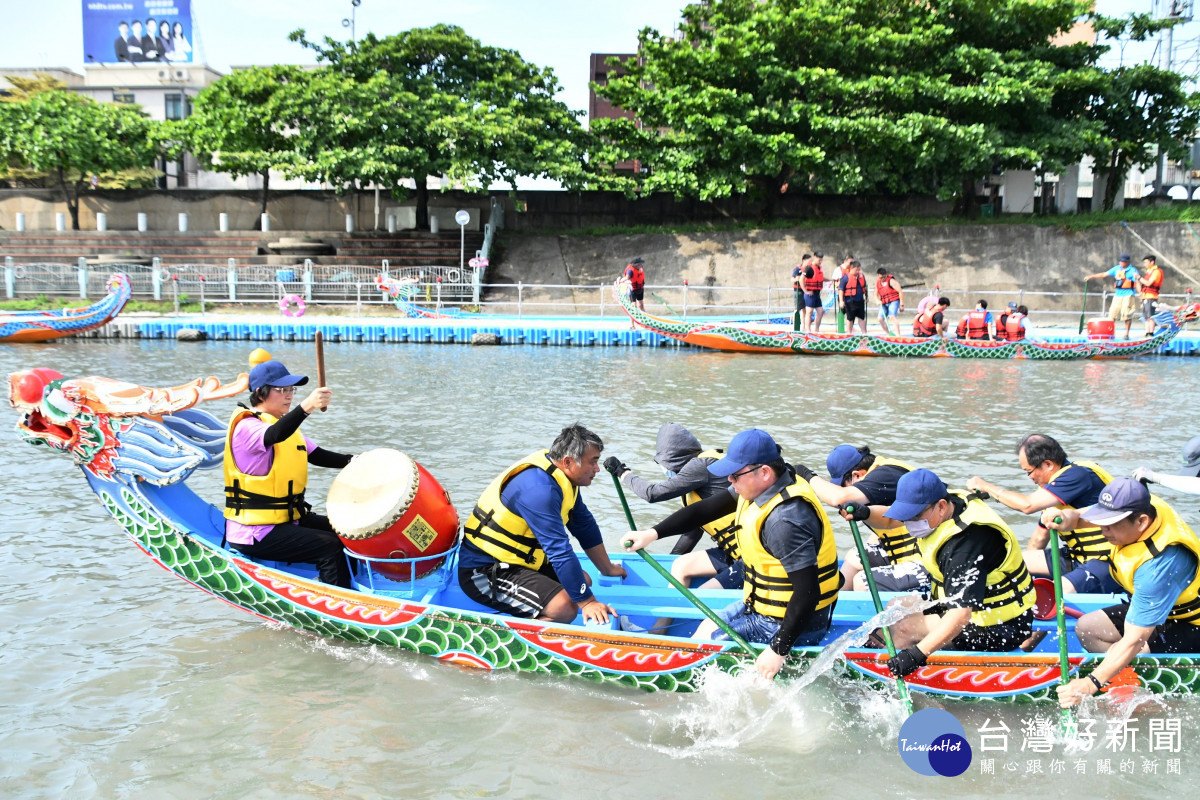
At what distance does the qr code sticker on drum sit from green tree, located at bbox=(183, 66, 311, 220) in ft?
75.2

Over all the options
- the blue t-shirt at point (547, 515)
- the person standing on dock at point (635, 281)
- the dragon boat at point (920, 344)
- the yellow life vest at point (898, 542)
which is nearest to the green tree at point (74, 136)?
the person standing on dock at point (635, 281)

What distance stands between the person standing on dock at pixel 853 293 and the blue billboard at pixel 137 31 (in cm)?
3302

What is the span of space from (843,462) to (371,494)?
2.92 m

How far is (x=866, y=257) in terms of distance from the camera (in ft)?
90.8

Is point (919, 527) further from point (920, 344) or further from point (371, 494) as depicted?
point (920, 344)

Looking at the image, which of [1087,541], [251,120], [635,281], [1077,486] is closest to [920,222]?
[635,281]

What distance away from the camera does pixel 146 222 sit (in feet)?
108

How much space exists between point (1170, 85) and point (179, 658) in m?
30.2

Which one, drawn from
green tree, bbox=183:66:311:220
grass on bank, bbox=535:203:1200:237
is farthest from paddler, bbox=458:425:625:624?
grass on bank, bbox=535:203:1200:237

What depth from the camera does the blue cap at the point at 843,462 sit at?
A: 233 inches

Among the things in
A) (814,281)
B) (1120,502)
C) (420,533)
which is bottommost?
(420,533)

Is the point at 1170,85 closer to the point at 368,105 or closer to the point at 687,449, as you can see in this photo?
the point at 368,105

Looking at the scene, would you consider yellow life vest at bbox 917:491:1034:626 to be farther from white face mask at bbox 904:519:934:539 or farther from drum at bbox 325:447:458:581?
drum at bbox 325:447:458:581

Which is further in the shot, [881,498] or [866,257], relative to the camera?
[866,257]
